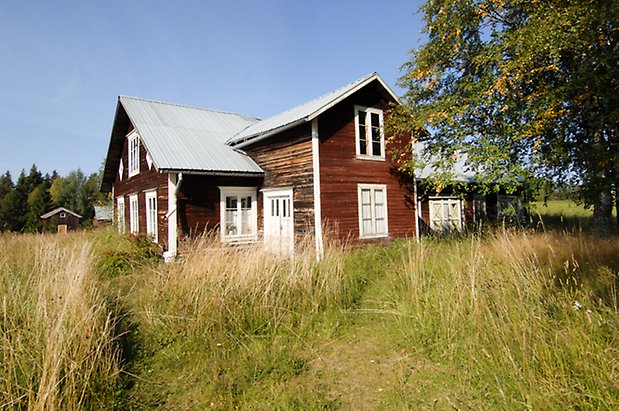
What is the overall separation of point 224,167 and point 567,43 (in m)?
10.6

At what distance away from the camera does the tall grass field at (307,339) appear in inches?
123

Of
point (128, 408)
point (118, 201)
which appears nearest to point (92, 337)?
point (128, 408)

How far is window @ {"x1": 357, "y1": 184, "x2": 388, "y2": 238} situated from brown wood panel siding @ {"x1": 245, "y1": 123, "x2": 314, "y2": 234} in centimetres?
199

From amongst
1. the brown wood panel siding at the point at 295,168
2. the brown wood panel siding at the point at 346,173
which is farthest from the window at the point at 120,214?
the brown wood panel siding at the point at 346,173

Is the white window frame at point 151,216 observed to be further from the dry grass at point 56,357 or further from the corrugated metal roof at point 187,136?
the dry grass at point 56,357

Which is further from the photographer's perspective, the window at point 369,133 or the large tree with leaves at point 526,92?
the window at point 369,133

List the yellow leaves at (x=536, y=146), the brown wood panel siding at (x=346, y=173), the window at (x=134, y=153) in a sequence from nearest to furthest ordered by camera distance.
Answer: the yellow leaves at (x=536, y=146) < the brown wood panel siding at (x=346, y=173) < the window at (x=134, y=153)

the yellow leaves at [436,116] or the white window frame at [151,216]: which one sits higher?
the yellow leaves at [436,116]

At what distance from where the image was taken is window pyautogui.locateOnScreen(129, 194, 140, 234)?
49.1ft

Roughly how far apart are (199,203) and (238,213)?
1549 mm

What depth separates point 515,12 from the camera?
993 cm

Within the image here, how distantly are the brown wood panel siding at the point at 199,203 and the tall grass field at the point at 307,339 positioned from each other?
17.2 feet

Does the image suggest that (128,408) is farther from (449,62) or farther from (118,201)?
(118,201)

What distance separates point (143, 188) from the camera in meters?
13.9
